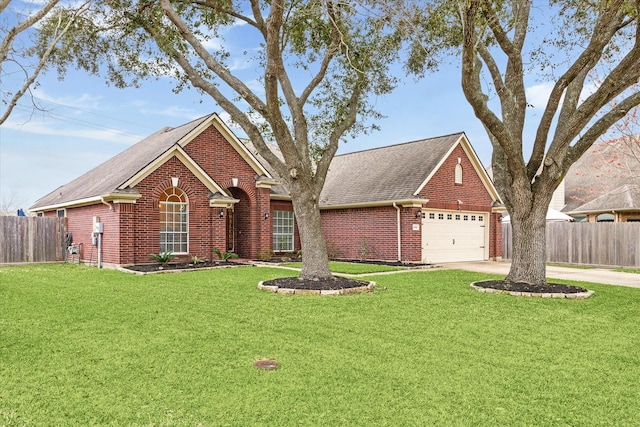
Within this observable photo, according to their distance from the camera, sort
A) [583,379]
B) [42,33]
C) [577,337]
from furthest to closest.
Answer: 1. [42,33]
2. [577,337]
3. [583,379]

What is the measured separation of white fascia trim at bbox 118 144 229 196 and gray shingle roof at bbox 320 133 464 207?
18.7 feet

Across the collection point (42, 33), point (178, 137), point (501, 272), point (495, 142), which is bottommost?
point (501, 272)

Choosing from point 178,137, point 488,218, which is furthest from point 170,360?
point 488,218

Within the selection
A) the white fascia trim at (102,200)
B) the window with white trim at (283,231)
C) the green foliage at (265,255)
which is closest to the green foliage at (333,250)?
the window with white trim at (283,231)

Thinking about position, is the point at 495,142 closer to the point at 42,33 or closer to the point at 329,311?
the point at 329,311

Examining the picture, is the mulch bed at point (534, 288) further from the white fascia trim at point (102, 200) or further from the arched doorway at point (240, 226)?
the white fascia trim at point (102, 200)

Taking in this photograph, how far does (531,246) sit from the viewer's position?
10867 millimetres

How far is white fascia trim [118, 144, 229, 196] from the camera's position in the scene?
15.3 metres

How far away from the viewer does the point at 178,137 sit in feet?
58.3

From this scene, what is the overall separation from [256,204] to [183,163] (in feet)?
12.1

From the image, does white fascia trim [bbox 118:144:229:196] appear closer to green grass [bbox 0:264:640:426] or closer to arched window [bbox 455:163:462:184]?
green grass [bbox 0:264:640:426]

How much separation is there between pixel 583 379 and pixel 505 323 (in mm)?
2594

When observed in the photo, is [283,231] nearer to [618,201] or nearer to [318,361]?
[318,361]

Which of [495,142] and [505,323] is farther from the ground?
[495,142]
